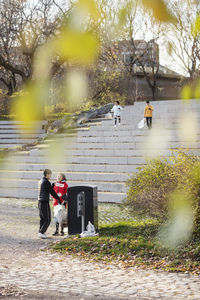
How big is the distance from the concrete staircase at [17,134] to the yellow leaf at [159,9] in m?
22.8

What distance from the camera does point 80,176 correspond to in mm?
15906

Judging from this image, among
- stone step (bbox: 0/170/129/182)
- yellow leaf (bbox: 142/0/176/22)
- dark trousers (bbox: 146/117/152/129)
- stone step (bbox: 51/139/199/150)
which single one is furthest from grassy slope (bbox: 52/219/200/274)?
dark trousers (bbox: 146/117/152/129)

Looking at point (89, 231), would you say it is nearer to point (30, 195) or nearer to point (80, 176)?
point (80, 176)

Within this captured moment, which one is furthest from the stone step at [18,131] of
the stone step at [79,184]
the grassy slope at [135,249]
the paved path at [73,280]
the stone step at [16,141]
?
the paved path at [73,280]

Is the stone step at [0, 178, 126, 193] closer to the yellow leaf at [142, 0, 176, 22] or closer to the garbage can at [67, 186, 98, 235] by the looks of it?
the garbage can at [67, 186, 98, 235]

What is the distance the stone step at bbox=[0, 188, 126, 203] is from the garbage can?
4.86m

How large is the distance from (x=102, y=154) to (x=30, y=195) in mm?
3522

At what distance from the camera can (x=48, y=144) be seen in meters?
20.4

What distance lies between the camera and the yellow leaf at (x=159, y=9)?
1.32 m

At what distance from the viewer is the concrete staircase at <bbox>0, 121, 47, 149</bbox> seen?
2460 centimetres

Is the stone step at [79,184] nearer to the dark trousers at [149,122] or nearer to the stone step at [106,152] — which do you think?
the stone step at [106,152]

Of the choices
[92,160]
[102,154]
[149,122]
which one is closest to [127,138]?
[102,154]

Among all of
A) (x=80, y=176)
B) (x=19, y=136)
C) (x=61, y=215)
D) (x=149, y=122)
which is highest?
(x=149, y=122)

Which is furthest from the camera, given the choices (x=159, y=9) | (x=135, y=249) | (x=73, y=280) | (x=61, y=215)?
(x=61, y=215)
